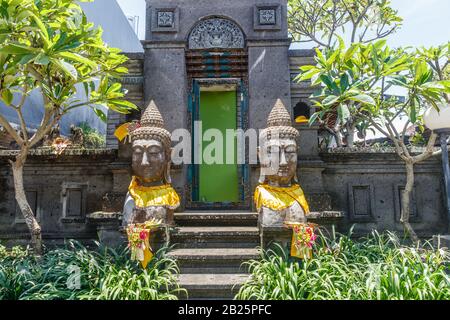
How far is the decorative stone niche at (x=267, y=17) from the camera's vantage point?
6629 mm

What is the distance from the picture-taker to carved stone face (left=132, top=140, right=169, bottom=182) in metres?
4.91

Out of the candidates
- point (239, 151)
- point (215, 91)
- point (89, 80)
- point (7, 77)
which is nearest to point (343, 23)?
point (215, 91)

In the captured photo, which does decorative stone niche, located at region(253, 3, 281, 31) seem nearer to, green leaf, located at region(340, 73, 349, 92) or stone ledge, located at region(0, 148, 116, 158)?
green leaf, located at region(340, 73, 349, 92)

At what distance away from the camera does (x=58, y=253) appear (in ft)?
15.6

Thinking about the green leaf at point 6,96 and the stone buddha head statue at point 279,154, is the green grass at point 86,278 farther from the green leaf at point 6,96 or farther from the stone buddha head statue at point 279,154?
the green leaf at point 6,96

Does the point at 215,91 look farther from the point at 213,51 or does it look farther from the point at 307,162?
the point at 307,162

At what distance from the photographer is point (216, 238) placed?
5113 millimetres

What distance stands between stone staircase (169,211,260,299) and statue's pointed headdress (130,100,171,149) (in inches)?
51.4

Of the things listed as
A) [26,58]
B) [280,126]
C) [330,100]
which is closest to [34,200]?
[26,58]

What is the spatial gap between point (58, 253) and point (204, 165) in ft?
10.5

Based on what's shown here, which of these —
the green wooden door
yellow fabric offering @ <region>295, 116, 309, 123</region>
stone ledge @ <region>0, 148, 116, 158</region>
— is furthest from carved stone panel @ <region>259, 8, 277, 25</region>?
stone ledge @ <region>0, 148, 116, 158</region>

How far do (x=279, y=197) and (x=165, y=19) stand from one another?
4.09m

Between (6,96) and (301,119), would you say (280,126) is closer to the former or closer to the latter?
(301,119)

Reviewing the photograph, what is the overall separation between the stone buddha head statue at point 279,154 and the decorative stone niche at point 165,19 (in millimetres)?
2968
